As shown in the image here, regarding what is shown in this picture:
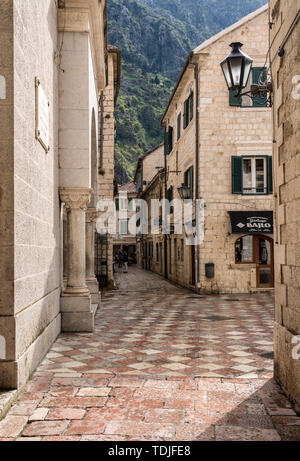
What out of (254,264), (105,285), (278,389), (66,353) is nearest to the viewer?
(278,389)

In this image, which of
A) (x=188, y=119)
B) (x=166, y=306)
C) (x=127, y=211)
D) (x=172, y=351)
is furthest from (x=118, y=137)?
(x=172, y=351)

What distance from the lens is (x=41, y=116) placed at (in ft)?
20.1

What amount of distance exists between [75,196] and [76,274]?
1.49 metres

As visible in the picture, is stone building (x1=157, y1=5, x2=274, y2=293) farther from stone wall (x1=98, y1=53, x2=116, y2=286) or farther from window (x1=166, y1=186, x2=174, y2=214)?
window (x1=166, y1=186, x2=174, y2=214)

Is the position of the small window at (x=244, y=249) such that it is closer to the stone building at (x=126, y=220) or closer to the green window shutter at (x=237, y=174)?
the green window shutter at (x=237, y=174)

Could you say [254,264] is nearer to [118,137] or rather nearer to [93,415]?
[93,415]

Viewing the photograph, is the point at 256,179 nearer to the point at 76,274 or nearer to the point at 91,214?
the point at 91,214

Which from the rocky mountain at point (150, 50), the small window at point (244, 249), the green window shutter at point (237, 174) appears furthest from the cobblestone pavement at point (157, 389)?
the rocky mountain at point (150, 50)

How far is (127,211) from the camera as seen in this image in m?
47.8

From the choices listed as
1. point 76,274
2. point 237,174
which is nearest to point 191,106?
point 237,174

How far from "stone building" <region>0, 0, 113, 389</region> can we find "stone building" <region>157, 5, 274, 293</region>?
243 inches

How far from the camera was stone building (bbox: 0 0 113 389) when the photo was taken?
4.56 m

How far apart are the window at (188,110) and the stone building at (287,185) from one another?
1257 cm

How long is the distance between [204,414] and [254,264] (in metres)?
12.9
